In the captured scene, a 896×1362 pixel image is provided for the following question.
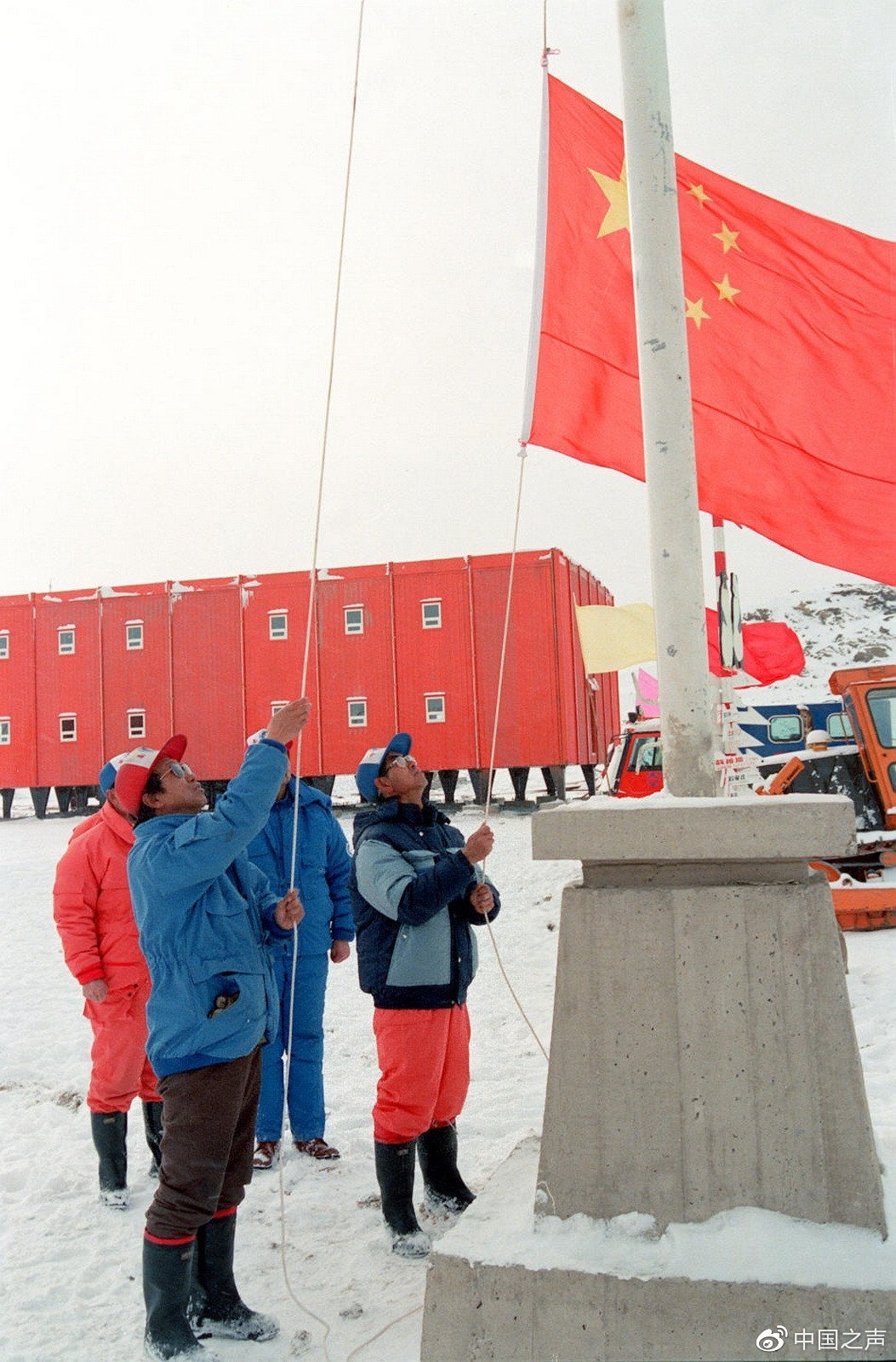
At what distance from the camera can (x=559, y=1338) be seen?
2205 mm

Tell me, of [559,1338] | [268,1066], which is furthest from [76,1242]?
[559,1338]

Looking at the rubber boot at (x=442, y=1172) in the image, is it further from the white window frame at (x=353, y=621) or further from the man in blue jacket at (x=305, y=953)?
the white window frame at (x=353, y=621)

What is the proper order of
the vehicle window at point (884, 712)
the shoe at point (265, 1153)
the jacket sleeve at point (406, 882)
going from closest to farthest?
1. the jacket sleeve at point (406, 882)
2. the shoe at point (265, 1153)
3. the vehicle window at point (884, 712)

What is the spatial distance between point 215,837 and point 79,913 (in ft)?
5.61

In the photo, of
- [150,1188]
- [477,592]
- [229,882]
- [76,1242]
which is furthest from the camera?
[477,592]

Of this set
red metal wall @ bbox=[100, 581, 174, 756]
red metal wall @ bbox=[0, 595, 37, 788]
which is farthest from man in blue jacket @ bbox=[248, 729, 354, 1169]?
red metal wall @ bbox=[0, 595, 37, 788]

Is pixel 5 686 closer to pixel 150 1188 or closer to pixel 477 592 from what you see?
pixel 477 592

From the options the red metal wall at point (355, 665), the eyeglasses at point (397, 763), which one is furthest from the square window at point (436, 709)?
the eyeglasses at point (397, 763)

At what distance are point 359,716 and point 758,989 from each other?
64.9 feet

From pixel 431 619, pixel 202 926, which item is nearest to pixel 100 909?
pixel 202 926

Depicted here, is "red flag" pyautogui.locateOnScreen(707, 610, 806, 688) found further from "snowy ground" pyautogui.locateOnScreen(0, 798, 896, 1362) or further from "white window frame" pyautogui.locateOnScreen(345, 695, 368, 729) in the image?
"white window frame" pyautogui.locateOnScreen(345, 695, 368, 729)

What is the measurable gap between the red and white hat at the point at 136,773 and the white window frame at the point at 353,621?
745 inches

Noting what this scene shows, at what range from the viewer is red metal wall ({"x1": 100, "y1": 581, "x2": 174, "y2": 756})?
23.6 metres

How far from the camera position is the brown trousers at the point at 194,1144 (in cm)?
275
